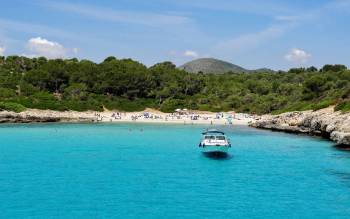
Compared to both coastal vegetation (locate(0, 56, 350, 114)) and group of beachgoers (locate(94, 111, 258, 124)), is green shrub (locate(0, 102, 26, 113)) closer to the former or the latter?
coastal vegetation (locate(0, 56, 350, 114))

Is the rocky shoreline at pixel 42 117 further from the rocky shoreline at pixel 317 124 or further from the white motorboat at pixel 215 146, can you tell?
the white motorboat at pixel 215 146

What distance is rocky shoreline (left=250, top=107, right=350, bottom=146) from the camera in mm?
62616

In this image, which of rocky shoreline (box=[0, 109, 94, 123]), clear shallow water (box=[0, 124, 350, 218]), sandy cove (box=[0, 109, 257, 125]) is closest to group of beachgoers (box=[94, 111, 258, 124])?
sandy cove (box=[0, 109, 257, 125])

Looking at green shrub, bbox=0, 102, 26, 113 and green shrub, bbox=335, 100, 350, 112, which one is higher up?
green shrub, bbox=335, 100, 350, 112

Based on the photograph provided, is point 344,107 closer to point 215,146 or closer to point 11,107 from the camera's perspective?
point 215,146

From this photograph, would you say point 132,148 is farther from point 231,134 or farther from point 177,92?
point 177,92

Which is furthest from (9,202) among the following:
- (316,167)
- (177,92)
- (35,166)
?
(177,92)

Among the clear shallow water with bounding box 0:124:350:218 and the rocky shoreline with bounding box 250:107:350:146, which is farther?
the rocky shoreline with bounding box 250:107:350:146

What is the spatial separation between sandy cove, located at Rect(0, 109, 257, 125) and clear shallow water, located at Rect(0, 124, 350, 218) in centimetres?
3988

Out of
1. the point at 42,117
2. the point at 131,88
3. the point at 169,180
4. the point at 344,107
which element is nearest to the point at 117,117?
the point at 42,117

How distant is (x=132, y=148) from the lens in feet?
220

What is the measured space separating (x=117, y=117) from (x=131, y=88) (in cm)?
2571

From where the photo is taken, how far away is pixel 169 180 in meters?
42.7

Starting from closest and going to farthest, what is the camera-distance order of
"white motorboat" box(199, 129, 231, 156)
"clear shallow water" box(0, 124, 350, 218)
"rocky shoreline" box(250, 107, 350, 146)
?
"clear shallow water" box(0, 124, 350, 218), "white motorboat" box(199, 129, 231, 156), "rocky shoreline" box(250, 107, 350, 146)
